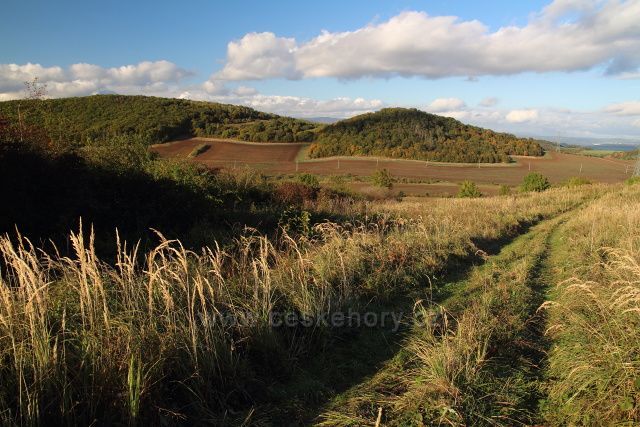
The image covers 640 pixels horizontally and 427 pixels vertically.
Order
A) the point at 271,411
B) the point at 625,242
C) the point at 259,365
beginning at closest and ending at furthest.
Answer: the point at 271,411 < the point at 259,365 < the point at 625,242

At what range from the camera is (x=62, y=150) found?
9555mm

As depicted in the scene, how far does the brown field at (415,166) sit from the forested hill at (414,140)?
10.4 ft

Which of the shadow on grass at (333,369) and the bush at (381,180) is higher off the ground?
the bush at (381,180)

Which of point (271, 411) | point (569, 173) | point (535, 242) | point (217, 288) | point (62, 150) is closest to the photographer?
point (271, 411)

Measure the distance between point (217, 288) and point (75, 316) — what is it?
1689 mm

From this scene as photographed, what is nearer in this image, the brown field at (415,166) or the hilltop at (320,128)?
the brown field at (415,166)

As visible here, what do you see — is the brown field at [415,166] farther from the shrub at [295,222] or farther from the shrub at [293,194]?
the shrub at [295,222]

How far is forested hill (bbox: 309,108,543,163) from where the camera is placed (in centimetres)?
7169

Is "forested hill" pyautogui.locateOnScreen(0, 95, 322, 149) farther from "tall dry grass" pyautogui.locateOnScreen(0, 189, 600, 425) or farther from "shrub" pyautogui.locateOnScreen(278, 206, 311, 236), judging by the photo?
"tall dry grass" pyautogui.locateOnScreen(0, 189, 600, 425)

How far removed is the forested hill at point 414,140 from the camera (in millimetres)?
71688

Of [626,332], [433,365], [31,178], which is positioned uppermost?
[31,178]


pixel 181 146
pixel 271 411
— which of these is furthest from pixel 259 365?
pixel 181 146

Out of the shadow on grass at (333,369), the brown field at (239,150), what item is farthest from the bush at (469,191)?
the shadow on grass at (333,369)

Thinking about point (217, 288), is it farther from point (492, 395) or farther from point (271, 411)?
point (492, 395)
